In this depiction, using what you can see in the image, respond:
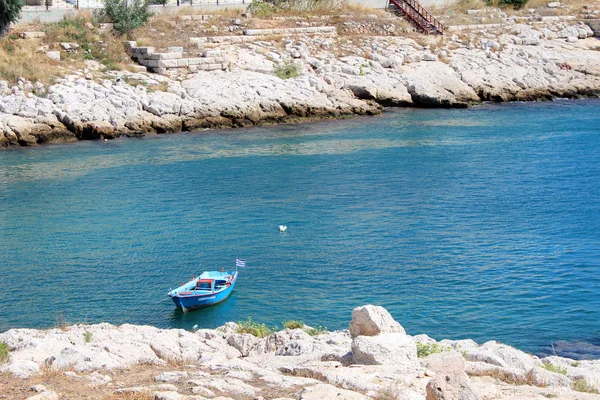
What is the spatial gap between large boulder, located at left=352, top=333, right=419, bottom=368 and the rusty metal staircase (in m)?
52.3

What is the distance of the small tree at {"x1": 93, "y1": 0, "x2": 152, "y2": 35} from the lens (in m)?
53.7

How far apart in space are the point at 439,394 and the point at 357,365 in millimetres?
3351

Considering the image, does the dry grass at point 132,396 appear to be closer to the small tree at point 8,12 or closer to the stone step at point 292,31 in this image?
the small tree at point 8,12

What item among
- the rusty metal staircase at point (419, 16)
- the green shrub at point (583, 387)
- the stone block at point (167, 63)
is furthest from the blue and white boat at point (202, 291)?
the rusty metal staircase at point (419, 16)

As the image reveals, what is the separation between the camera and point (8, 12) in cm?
4959

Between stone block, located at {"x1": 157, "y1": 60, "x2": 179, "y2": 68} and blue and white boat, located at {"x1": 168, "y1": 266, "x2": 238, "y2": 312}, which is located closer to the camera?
blue and white boat, located at {"x1": 168, "y1": 266, "x2": 238, "y2": 312}

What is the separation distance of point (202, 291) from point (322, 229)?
734 cm

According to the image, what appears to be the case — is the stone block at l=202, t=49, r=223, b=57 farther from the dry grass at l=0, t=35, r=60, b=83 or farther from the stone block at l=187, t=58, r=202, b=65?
the dry grass at l=0, t=35, r=60, b=83

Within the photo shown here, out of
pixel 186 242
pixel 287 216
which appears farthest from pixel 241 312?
pixel 287 216

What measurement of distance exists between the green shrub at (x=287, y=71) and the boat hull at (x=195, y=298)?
30819 mm

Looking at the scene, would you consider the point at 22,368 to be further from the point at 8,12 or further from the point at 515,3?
the point at 515,3

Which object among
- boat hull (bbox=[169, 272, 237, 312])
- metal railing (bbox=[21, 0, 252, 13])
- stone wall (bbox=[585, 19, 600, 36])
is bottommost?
boat hull (bbox=[169, 272, 237, 312])

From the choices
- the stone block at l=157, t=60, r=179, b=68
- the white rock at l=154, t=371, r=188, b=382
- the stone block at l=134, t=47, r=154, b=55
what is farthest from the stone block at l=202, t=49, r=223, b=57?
the white rock at l=154, t=371, r=188, b=382

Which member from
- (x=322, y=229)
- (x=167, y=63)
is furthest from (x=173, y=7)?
(x=322, y=229)
